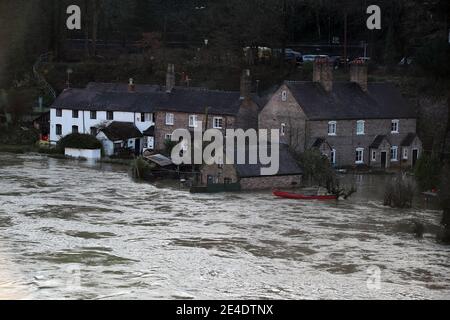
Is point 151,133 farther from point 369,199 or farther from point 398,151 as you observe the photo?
point 369,199

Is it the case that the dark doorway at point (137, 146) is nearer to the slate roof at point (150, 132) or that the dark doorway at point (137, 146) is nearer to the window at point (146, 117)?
the slate roof at point (150, 132)

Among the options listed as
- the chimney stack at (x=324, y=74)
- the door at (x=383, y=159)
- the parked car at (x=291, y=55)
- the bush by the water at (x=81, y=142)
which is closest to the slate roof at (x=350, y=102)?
the chimney stack at (x=324, y=74)

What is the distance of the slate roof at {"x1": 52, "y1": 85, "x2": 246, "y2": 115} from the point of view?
65.7m

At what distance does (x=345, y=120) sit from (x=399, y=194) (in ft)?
45.0

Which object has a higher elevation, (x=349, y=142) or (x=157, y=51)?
(x=157, y=51)

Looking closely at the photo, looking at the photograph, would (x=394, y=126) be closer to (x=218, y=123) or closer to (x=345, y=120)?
(x=345, y=120)

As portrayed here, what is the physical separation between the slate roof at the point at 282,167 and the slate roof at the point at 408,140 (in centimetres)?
1025

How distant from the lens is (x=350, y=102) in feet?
210

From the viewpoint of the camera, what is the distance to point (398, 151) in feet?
212

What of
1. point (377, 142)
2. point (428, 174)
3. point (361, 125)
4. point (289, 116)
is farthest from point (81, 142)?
point (428, 174)

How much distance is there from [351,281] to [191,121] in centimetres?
3189

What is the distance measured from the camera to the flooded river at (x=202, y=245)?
34.4 meters
